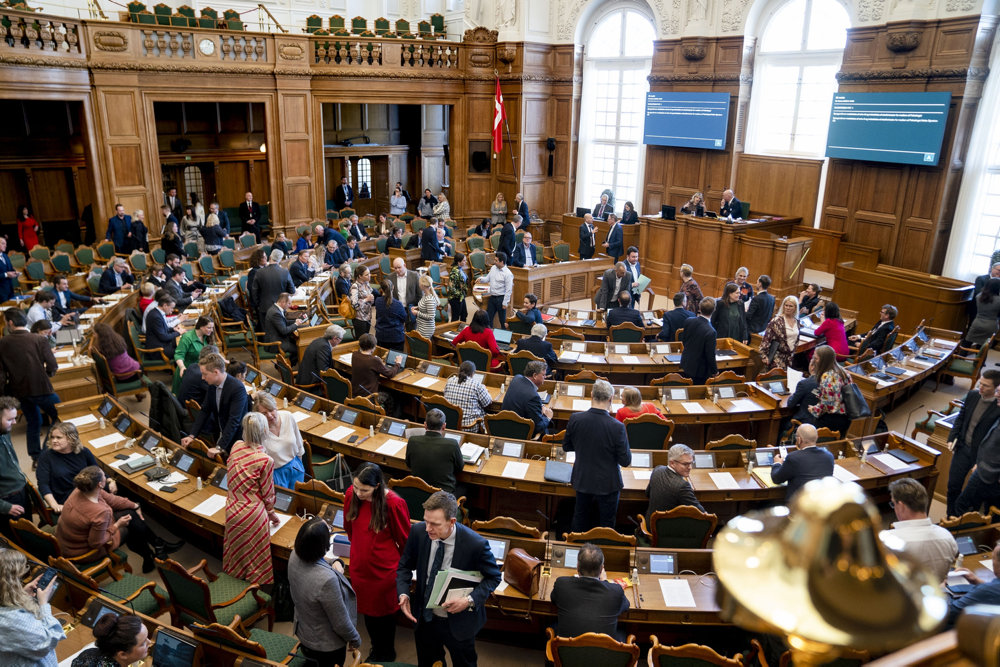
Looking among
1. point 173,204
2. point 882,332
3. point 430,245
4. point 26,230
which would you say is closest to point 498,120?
point 430,245

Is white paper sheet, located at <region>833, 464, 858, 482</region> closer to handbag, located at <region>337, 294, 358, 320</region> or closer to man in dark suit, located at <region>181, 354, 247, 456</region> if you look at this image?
man in dark suit, located at <region>181, 354, 247, 456</region>

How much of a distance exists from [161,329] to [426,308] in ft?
11.6

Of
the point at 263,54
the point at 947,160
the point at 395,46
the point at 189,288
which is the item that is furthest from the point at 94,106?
the point at 947,160

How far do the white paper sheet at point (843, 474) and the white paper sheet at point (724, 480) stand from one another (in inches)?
34.3

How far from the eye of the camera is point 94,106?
14.0 metres

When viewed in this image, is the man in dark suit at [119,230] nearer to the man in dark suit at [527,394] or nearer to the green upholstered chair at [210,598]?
the man in dark suit at [527,394]

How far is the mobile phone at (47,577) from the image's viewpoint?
448 centimetres

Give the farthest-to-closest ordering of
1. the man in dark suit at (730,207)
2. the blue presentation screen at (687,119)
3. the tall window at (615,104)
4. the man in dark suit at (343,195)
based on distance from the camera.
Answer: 1. the man in dark suit at (343,195)
2. the tall window at (615,104)
3. the blue presentation screen at (687,119)
4. the man in dark suit at (730,207)

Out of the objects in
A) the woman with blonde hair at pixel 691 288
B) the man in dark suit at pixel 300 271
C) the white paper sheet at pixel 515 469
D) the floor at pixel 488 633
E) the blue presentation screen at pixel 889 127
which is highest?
the blue presentation screen at pixel 889 127

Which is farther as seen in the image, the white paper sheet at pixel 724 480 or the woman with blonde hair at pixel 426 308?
the woman with blonde hair at pixel 426 308

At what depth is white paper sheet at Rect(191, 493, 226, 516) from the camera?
18.3ft

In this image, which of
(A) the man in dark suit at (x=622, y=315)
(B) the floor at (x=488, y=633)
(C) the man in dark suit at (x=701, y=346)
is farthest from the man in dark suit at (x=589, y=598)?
(A) the man in dark suit at (x=622, y=315)

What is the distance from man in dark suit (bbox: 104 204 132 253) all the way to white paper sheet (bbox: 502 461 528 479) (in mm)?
10829

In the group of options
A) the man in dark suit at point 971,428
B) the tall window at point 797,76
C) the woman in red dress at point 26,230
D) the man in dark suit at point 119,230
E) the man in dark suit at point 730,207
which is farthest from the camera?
the man in dark suit at point 730,207
